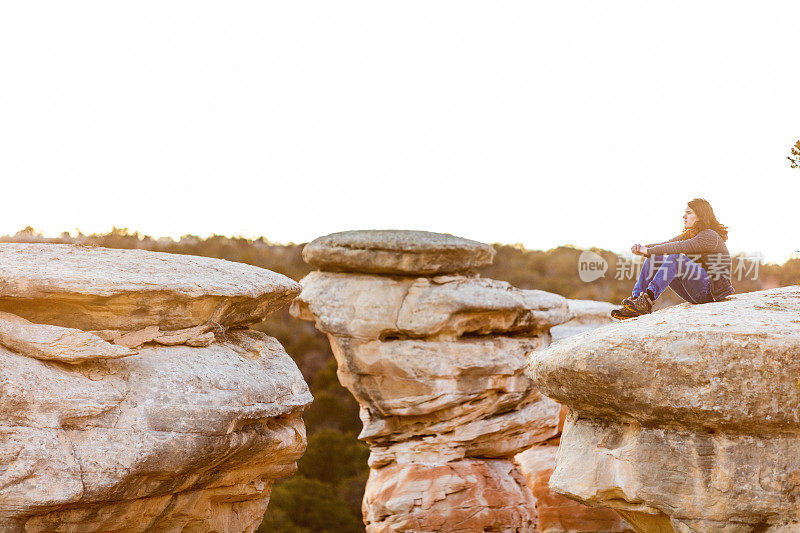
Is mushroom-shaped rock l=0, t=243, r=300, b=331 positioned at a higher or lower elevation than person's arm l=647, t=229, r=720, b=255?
lower

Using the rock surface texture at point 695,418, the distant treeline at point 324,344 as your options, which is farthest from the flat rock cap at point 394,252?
the rock surface texture at point 695,418

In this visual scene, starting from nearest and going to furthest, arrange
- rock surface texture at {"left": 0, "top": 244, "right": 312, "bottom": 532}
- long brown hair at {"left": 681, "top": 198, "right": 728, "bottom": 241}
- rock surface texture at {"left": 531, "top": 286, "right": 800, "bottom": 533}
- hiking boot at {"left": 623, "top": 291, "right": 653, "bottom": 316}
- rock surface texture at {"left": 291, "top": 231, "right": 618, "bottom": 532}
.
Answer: rock surface texture at {"left": 531, "top": 286, "right": 800, "bottom": 533}
rock surface texture at {"left": 0, "top": 244, "right": 312, "bottom": 532}
hiking boot at {"left": 623, "top": 291, "right": 653, "bottom": 316}
long brown hair at {"left": 681, "top": 198, "right": 728, "bottom": 241}
rock surface texture at {"left": 291, "top": 231, "right": 618, "bottom": 532}

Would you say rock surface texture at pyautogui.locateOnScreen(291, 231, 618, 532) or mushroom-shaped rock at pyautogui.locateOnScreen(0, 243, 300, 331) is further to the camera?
rock surface texture at pyautogui.locateOnScreen(291, 231, 618, 532)

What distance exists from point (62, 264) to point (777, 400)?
556cm

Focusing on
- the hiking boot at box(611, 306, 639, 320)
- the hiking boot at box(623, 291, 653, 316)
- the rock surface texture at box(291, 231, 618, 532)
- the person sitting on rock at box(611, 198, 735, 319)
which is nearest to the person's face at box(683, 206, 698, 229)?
the person sitting on rock at box(611, 198, 735, 319)

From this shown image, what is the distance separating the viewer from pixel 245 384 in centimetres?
752

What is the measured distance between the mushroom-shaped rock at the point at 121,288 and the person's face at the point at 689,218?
151 inches

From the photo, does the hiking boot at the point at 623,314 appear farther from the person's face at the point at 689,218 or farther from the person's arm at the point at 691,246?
the person's face at the point at 689,218

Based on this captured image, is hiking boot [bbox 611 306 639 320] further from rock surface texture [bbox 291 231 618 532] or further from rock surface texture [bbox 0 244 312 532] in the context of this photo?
rock surface texture [bbox 291 231 618 532]

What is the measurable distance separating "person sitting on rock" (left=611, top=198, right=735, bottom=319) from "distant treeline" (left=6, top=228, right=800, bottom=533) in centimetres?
241

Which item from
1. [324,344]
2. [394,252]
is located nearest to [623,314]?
[394,252]

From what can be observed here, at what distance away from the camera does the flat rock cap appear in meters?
13.0

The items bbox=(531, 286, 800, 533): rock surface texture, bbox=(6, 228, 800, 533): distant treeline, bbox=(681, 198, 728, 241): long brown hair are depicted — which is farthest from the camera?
bbox=(6, 228, 800, 533): distant treeline

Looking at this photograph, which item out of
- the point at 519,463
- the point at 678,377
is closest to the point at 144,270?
the point at 678,377
